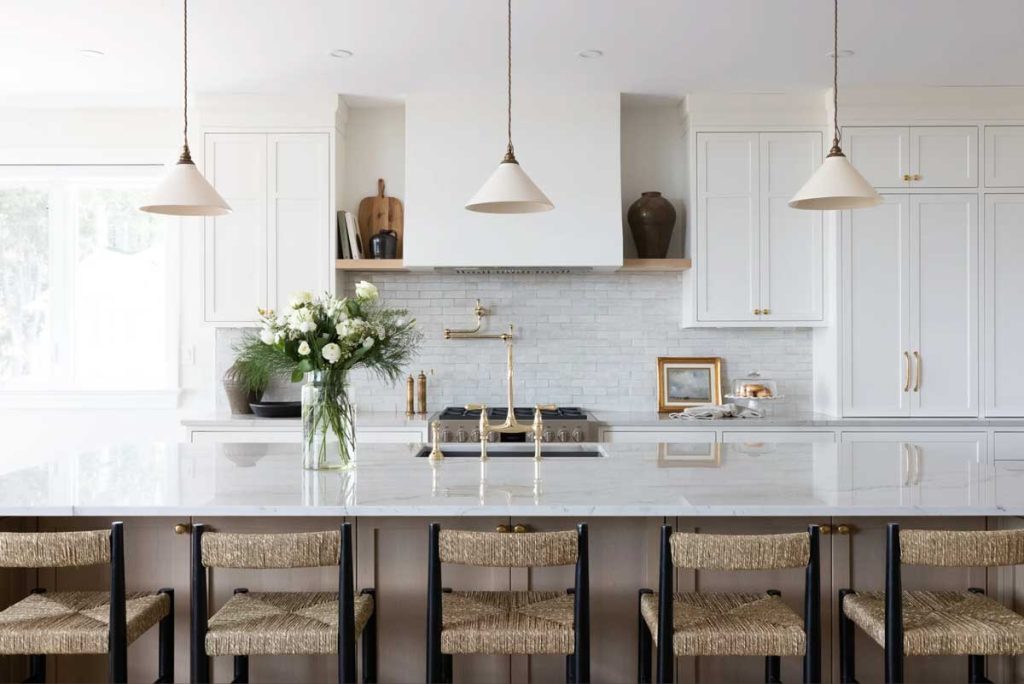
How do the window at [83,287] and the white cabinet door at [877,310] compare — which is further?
the window at [83,287]

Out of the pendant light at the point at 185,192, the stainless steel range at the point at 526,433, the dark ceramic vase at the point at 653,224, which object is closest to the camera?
the pendant light at the point at 185,192

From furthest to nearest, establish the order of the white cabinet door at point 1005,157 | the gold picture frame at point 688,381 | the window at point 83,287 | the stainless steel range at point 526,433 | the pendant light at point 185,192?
the window at point 83,287 → the gold picture frame at point 688,381 → the white cabinet door at point 1005,157 → the stainless steel range at point 526,433 → the pendant light at point 185,192

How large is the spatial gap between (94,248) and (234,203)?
114 centimetres

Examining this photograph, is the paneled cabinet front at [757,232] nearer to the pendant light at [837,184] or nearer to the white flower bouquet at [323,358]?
the pendant light at [837,184]

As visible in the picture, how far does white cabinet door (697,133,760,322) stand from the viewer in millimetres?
4816

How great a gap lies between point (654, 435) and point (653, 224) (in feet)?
4.00

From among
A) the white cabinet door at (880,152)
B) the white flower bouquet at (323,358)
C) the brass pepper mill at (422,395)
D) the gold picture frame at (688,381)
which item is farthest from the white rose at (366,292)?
the white cabinet door at (880,152)

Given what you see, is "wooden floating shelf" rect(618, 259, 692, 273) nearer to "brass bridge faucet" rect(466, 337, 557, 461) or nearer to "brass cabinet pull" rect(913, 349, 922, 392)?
"brass bridge faucet" rect(466, 337, 557, 461)

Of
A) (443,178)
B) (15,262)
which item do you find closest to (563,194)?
(443,178)

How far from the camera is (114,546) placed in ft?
7.02

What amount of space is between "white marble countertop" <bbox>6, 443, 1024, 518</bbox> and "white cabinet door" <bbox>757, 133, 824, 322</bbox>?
1.74m

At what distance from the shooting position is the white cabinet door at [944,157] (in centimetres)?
469

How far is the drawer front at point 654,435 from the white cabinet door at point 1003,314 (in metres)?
1.60

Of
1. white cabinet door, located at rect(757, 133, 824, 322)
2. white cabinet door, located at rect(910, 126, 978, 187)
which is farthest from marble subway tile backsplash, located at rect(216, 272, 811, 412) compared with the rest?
white cabinet door, located at rect(910, 126, 978, 187)
